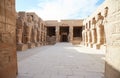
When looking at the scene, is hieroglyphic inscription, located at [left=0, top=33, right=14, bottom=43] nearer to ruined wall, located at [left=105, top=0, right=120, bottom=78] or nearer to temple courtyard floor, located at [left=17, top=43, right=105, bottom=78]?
temple courtyard floor, located at [left=17, top=43, right=105, bottom=78]

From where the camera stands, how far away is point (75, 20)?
28469 millimetres

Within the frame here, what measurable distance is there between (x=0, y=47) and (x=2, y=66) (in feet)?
1.42

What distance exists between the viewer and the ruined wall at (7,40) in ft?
9.80

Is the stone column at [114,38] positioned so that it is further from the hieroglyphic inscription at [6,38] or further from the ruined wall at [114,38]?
the hieroglyphic inscription at [6,38]

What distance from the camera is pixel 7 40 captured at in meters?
3.25

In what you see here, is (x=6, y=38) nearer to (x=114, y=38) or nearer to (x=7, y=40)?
(x=7, y=40)

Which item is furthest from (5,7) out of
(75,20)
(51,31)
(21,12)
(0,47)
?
(51,31)

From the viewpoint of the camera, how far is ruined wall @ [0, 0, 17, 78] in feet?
9.80

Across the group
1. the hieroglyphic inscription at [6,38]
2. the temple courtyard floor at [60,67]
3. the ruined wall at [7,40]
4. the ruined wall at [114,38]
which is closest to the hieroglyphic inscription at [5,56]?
the ruined wall at [7,40]

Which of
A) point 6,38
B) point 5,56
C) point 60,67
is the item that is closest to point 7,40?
point 6,38

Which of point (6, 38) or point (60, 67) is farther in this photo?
point (60, 67)

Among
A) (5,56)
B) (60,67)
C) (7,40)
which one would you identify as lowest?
(60,67)

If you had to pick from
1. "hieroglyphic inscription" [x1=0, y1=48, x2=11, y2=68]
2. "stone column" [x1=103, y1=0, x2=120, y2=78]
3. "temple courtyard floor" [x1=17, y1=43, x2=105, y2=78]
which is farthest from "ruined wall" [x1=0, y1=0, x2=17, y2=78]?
"stone column" [x1=103, y1=0, x2=120, y2=78]

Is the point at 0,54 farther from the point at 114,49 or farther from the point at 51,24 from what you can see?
the point at 51,24
